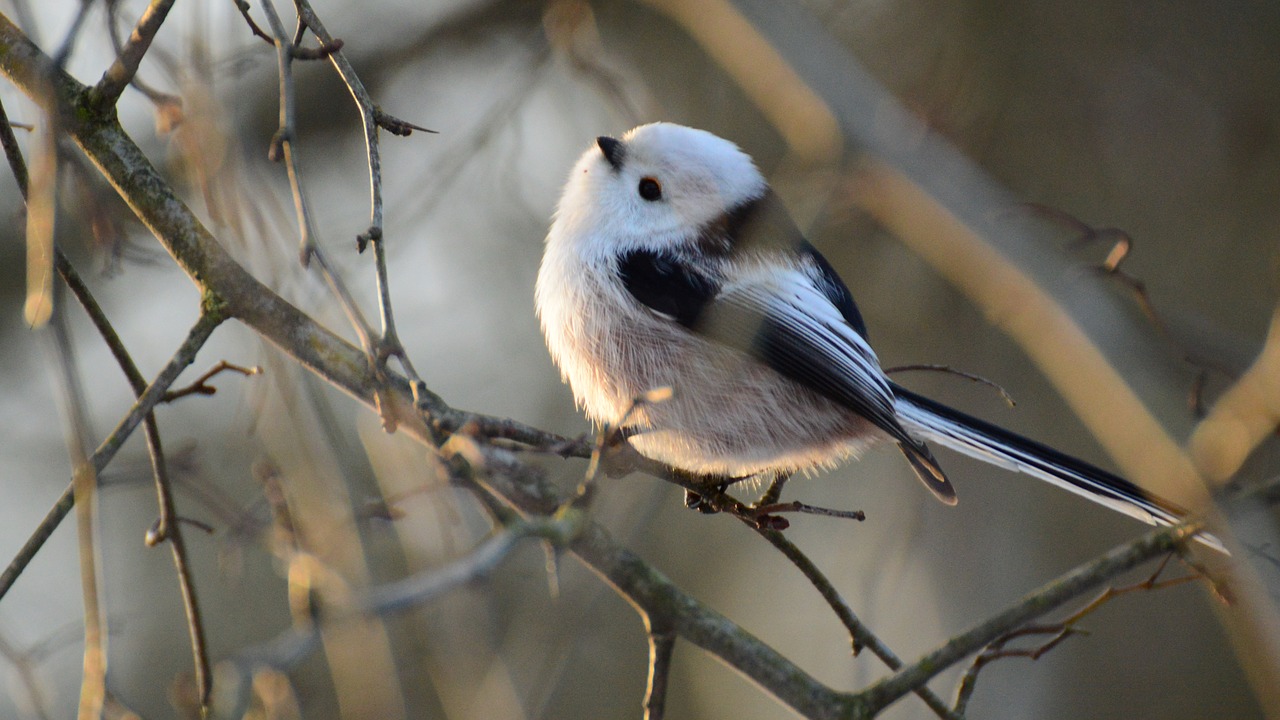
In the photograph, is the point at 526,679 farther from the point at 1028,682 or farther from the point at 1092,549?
the point at 1092,549

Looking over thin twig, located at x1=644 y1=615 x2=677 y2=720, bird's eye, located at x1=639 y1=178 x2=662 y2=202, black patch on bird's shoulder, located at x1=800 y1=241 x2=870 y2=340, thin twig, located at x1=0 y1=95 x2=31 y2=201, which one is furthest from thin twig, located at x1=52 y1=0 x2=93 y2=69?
black patch on bird's shoulder, located at x1=800 y1=241 x2=870 y2=340

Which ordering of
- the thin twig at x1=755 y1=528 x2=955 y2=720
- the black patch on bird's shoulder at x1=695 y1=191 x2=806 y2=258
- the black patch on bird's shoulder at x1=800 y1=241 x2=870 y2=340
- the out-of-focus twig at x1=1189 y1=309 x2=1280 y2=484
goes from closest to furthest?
1. the out-of-focus twig at x1=1189 y1=309 x2=1280 y2=484
2. the thin twig at x1=755 y1=528 x2=955 y2=720
3. the black patch on bird's shoulder at x1=695 y1=191 x2=806 y2=258
4. the black patch on bird's shoulder at x1=800 y1=241 x2=870 y2=340

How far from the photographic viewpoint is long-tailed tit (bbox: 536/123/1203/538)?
230 centimetres

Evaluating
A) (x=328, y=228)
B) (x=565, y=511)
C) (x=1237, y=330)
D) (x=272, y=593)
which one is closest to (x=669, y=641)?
(x=565, y=511)

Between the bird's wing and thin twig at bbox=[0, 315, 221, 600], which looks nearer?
thin twig at bbox=[0, 315, 221, 600]

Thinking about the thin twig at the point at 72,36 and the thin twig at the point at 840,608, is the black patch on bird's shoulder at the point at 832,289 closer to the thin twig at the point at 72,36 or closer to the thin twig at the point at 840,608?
the thin twig at the point at 840,608

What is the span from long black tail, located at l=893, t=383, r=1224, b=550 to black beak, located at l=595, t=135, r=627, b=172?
1015mm

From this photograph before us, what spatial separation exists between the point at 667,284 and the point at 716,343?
20 centimetres

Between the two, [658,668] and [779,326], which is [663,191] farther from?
[658,668]

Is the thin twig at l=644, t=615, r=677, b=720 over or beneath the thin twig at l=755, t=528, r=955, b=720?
beneath

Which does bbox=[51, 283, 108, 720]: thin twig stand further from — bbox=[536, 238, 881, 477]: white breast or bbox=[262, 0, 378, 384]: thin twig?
bbox=[536, 238, 881, 477]: white breast

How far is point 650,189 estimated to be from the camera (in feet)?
8.63

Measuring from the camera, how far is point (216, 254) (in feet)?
5.61

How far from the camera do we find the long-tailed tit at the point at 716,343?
230cm
